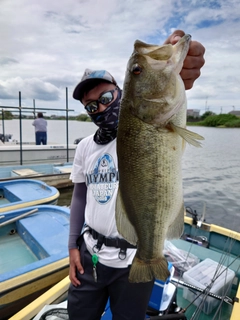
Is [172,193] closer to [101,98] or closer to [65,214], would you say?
[101,98]

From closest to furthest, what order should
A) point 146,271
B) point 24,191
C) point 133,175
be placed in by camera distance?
point 133,175, point 146,271, point 24,191

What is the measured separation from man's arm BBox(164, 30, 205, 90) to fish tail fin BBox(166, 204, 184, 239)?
0.77m

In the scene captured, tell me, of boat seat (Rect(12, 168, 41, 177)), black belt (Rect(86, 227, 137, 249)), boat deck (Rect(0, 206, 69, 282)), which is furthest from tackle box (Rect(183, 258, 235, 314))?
boat seat (Rect(12, 168, 41, 177))

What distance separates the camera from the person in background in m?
12.6

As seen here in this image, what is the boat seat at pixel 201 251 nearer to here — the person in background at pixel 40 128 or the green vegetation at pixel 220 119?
the person in background at pixel 40 128

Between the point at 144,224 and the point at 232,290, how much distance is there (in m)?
3.15

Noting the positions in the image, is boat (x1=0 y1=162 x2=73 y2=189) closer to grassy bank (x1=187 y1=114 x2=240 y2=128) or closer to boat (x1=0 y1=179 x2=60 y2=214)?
boat (x1=0 y1=179 x2=60 y2=214)

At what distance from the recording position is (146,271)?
4.96ft

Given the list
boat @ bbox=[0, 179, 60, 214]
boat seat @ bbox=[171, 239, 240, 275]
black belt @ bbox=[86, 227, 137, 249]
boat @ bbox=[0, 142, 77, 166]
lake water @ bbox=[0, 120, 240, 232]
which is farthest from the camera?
boat @ bbox=[0, 142, 77, 166]

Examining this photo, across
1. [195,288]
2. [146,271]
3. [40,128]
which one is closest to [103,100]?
[146,271]

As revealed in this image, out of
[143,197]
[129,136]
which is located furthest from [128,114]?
[143,197]

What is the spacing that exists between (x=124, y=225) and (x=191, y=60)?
1.02 metres

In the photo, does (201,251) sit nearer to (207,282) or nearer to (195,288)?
(207,282)

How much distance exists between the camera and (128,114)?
4.48 ft
